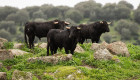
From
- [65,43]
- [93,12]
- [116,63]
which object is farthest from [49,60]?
[93,12]

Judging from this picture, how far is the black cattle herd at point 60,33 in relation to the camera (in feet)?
42.5

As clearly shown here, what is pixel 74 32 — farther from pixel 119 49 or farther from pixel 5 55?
pixel 5 55

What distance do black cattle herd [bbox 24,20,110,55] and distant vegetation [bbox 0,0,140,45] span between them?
3345 inches

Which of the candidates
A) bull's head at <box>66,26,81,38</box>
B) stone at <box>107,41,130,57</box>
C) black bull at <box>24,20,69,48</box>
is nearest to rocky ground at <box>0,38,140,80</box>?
stone at <box>107,41,130,57</box>

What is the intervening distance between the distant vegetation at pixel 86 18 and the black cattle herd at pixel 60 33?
8497 centimetres

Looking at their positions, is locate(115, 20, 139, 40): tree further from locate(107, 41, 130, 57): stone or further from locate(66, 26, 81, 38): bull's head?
locate(66, 26, 81, 38): bull's head

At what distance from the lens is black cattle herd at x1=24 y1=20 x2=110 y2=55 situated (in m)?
13.0

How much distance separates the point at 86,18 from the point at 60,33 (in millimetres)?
155068

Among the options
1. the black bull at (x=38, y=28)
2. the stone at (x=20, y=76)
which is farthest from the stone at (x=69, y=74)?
the black bull at (x=38, y=28)

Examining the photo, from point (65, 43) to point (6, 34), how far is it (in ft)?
314

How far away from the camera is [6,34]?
4050 inches

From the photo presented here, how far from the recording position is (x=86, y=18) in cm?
16700

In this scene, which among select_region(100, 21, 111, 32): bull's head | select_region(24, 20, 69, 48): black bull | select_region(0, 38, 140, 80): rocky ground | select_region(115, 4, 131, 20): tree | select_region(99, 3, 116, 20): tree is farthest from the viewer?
select_region(115, 4, 131, 20): tree

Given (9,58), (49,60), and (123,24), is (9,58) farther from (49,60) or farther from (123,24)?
(123,24)
